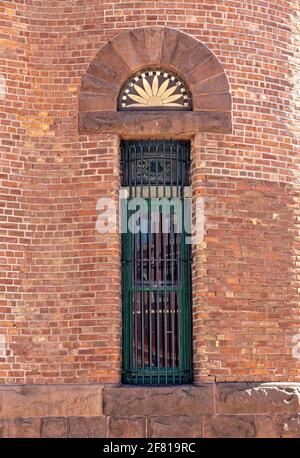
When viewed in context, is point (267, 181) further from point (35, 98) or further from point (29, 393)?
point (29, 393)

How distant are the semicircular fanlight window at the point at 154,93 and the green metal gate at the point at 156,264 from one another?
411 millimetres

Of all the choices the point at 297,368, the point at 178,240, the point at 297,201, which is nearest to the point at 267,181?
the point at 297,201

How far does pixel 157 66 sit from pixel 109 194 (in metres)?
1.56

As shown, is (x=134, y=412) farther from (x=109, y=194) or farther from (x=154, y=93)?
(x=154, y=93)

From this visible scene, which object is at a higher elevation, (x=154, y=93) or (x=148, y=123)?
(x=154, y=93)

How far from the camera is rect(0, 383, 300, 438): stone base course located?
1031cm

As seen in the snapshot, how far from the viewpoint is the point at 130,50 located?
36.4 ft

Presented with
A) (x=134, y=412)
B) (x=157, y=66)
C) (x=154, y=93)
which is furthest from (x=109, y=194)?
(x=134, y=412)

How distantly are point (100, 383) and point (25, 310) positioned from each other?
3.67ft

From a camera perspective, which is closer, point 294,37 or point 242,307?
point 242,307

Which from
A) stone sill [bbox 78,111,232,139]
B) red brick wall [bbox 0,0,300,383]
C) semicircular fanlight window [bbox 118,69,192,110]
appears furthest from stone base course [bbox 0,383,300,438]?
semicircular fanlight window [bbox 118,69,192,110]

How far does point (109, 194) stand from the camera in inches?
427

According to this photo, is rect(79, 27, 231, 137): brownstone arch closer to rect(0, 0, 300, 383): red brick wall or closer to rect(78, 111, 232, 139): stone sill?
rect(78, 111, 232, 139): stone sill

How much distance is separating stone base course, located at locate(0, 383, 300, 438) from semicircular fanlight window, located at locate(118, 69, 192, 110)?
310 cm
